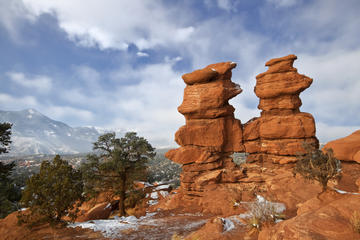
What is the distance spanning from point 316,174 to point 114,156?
17222mm

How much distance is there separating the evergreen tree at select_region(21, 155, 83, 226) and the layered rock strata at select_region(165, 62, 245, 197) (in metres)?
14.1

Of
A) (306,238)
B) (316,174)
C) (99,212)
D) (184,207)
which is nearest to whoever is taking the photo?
(306,238)

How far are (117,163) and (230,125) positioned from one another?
50.6 ft

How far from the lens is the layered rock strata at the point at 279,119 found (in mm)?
23828

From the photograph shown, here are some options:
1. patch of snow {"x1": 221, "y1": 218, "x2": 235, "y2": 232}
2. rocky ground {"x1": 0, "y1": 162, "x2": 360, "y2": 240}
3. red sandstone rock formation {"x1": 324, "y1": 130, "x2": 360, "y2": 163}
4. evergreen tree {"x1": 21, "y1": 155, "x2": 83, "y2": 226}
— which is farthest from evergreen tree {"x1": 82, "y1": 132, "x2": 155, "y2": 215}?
red sandstone rock formation {"x1": 324, "y1": 130, "x2": 360, "y2": 163}

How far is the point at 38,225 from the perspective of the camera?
13.0 m

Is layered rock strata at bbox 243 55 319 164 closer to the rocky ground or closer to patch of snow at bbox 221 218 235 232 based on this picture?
the rocky ground

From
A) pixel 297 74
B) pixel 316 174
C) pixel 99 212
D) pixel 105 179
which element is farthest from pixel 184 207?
pixel 297 74

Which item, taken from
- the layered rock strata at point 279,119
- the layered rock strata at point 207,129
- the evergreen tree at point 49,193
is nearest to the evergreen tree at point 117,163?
the layered rock strata at point 207,129

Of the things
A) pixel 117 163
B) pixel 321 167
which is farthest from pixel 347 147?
pixel 117 163

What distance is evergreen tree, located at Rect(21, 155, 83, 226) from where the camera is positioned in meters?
12.5

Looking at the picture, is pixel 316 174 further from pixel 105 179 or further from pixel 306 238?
pixel 105 179

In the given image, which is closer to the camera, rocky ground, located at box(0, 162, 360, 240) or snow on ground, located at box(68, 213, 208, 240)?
rocky ground, located at box(0, 162, 360, 240)

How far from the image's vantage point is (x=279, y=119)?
2477 cm
